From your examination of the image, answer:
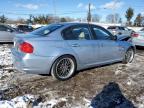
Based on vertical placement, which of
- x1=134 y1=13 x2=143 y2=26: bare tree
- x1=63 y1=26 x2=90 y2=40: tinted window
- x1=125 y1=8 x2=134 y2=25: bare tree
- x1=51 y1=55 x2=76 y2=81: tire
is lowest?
x1=51 y1=55 x2=76 y2=81: tire

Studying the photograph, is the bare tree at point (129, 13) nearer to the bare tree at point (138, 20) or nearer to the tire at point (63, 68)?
the bare tree at point (138, 20)

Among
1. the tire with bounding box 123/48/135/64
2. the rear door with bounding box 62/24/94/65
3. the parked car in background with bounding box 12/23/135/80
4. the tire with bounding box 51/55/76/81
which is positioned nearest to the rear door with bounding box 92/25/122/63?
the parked car in background with bounding box 12/23/135/80

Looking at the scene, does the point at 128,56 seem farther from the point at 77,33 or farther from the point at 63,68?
the point at 63,68

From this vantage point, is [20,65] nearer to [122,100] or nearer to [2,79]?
[2,79]

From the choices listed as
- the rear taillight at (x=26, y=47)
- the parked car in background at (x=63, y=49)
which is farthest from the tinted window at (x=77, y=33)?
the rear taillight at (x=26, y=47)

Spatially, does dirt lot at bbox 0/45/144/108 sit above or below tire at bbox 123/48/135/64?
below

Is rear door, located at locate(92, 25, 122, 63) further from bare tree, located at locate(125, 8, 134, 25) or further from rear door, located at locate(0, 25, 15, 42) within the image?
bare tree, located at locate(125, 8, 134, 25)

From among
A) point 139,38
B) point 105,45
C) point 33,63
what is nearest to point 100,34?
point 105,45

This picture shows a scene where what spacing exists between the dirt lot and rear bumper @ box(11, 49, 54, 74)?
0.40 meters

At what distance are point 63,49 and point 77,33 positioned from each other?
0.76 metres

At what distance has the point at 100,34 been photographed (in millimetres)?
6504

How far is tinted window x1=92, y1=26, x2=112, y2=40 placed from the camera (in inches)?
250

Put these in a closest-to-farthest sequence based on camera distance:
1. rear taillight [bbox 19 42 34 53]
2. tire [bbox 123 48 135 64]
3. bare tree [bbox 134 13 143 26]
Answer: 1. rear taillight [bbox 19 42 34 53]
2. tire [bbox 123 48 135 64]
3. bare tree [bbox 134 13 143 26]

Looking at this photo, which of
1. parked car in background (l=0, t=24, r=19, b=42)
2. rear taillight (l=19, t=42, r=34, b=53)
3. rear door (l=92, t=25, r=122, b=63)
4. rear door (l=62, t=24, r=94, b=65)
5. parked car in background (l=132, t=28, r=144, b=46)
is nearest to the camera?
rear taillight (l=19, t=42, r=34, b=53)
